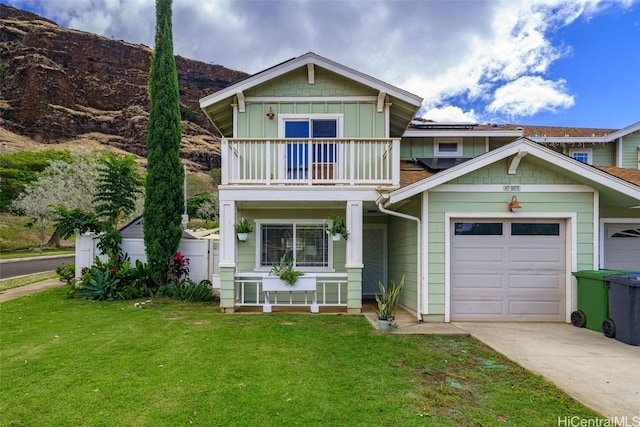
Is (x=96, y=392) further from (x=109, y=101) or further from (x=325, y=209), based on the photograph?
(x=109, y=101)

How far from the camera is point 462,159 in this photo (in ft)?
38.2

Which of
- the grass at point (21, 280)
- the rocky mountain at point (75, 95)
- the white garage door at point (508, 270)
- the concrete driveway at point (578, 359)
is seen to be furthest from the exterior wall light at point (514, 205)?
the rocky mountain at point (75, 95)

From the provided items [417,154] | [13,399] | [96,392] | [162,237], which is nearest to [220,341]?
[96,392]

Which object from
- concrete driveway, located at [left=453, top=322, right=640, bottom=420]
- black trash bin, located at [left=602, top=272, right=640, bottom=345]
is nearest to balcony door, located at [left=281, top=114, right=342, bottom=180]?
concrete driveway, located at [left=453, top=322, right=640, bottom=420]

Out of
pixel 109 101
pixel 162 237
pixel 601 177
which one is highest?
pixel 109 101

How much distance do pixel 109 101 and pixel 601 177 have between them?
80.0 metres

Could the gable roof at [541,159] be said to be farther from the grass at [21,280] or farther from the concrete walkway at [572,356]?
the grass at [21,280]

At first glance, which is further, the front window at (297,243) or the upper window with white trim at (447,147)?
the upper window with white trim at (447,147)

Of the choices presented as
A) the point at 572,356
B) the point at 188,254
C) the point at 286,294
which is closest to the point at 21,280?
the point at 188,254

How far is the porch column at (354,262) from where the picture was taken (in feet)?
26.9

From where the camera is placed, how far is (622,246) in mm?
8531

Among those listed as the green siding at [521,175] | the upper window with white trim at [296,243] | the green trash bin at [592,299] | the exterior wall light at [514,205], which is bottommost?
the green trash bin at [592,299]

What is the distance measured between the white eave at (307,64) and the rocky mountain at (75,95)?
176 ft

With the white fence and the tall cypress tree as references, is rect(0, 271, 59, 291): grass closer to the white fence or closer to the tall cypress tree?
the white fence
